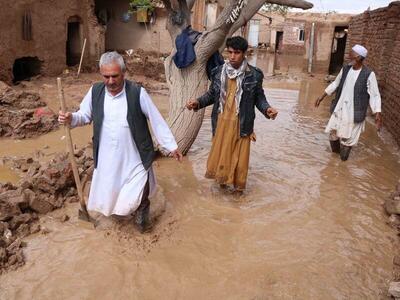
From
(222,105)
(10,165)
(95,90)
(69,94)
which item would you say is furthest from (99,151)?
(69,94)

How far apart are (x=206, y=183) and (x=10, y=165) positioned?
9.72ft

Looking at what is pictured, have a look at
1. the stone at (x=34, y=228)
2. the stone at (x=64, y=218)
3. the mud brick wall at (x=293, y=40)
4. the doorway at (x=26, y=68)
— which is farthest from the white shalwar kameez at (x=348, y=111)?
the mud brick wall at (x=293, y=40)

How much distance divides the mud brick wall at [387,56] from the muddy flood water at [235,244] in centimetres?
228

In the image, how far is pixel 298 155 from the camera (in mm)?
6828

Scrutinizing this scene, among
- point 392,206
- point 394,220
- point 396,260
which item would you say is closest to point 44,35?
point 392,206

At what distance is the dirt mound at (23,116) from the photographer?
7410 millimetres

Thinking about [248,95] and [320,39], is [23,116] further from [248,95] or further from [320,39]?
[320,39]

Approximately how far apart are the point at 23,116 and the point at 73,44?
7519mm

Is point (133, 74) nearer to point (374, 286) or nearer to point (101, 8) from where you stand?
point (101, 8)

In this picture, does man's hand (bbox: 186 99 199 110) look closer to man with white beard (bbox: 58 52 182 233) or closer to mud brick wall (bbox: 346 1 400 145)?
man with white beard (bbox: 58 52 182 233)

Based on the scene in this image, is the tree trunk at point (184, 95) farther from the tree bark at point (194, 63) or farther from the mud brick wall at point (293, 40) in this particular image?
the mud brick wall at point (293, 40)

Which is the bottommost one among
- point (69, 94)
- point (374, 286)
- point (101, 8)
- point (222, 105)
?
point (374, 286)

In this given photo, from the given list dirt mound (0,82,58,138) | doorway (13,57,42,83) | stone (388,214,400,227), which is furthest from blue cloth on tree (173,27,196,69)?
doorway (13,57,42,83)

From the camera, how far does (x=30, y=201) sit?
420 centimetres
